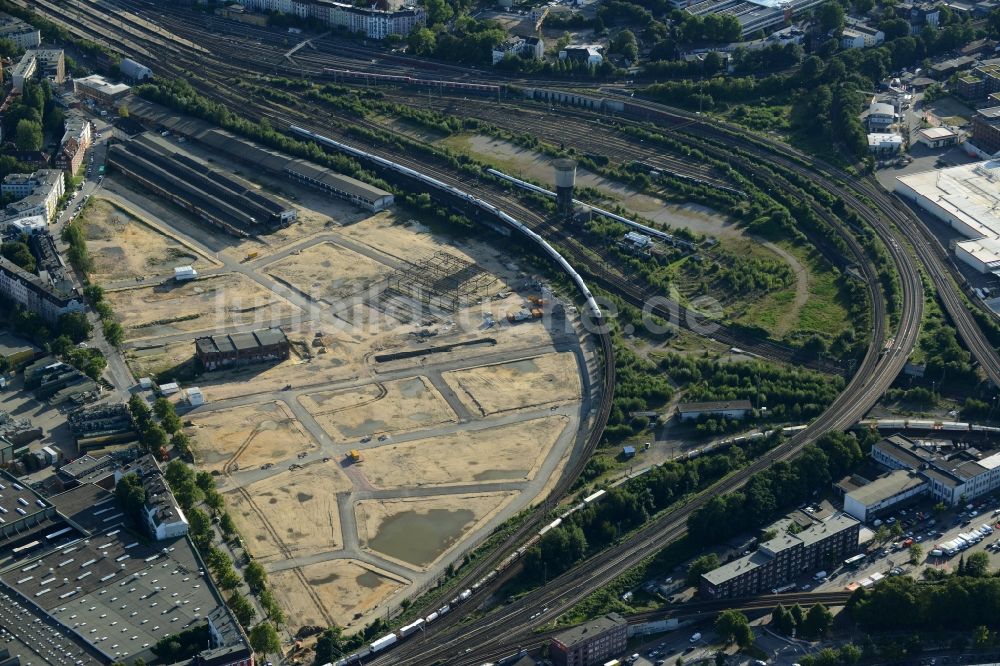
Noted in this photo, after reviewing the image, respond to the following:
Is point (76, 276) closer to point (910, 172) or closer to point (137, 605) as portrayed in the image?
point (137, 605)

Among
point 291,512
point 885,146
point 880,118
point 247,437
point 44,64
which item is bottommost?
point 291,512

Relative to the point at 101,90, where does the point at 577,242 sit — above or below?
below

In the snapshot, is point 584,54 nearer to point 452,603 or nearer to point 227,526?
point 227,526

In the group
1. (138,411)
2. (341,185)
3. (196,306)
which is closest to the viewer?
(138,411)

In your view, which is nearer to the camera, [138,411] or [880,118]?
[138,411]

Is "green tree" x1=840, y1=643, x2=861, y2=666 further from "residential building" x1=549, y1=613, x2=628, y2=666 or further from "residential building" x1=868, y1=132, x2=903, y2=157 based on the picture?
"residential building" x1=868, y1=132, x2=903, y2=157

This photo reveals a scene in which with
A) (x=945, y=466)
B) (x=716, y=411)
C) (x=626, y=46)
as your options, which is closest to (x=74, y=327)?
(x=716, y=411)

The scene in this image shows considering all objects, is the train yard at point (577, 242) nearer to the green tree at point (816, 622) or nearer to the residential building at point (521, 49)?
the green tree at point (816, 622)

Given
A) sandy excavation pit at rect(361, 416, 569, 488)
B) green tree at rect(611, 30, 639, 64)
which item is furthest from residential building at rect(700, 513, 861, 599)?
green tree at rect(611, 30, 639, 64)
